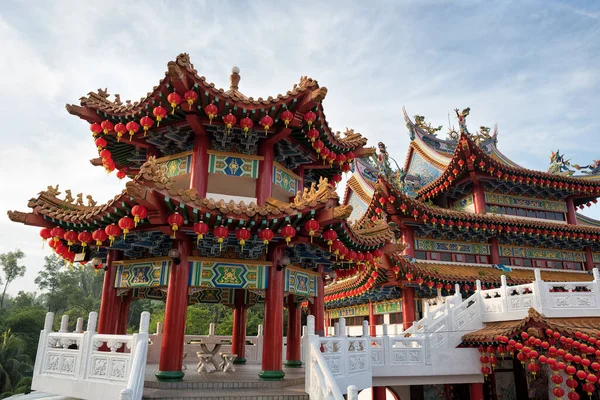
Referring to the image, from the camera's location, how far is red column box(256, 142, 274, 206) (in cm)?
1012

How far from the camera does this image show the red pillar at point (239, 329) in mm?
13516

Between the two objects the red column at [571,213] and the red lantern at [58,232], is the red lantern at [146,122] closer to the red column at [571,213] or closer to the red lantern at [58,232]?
the red lantern at [58,232]

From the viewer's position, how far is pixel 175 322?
8633mm

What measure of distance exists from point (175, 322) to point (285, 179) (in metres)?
4.46

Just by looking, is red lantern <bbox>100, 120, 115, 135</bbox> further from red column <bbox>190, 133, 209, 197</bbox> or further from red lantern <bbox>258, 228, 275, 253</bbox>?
red lantern <bbox>258, 228, 275, 253</bbox>

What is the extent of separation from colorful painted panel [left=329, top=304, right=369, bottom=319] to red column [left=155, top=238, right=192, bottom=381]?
14.8m

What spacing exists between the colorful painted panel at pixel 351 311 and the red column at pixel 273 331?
1364 cm

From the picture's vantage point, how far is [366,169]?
26375 millimetres

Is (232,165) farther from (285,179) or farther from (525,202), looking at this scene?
(525,202)

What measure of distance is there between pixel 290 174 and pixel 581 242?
18630 millimetres

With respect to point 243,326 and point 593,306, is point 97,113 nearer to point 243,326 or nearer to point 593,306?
point 243,326

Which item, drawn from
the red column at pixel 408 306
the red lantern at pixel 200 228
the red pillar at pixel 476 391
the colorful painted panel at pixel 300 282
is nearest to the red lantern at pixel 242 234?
the red lantern at pixel 200 228

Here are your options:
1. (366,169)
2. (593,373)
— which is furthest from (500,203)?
(593,373)

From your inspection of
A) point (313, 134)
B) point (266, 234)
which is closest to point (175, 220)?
point (266, 234)
